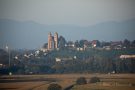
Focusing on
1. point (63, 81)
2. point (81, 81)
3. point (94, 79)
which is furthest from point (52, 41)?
point (94, 79)

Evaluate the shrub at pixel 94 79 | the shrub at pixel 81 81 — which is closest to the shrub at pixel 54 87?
the shrub at pixel 81 81

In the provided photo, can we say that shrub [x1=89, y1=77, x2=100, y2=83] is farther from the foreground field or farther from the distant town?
the distant town

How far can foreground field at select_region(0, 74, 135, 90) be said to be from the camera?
685 centimetres

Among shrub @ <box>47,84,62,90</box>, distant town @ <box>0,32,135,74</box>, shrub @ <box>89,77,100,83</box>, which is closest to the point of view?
shrub @ <box>47,84,62,90</box>

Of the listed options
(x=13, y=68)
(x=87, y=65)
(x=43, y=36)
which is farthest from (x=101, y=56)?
(x=13, y=68)

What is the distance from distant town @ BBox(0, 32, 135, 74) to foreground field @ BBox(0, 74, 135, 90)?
107mm

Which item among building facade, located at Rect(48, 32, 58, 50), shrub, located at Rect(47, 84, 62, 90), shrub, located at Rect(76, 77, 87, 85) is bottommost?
shrub, located at Rect(47, 84, 62, 90)

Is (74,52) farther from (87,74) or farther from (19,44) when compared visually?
(19,44)

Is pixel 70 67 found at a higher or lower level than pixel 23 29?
lower

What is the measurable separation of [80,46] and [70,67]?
0.39m

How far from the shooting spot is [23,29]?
23.4 ft

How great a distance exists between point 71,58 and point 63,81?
1.46ft

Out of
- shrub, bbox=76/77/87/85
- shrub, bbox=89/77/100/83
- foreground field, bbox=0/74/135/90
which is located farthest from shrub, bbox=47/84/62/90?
shrub, bbox=89/77/100/83

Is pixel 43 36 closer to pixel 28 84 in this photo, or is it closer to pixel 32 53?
pixel 32 53
